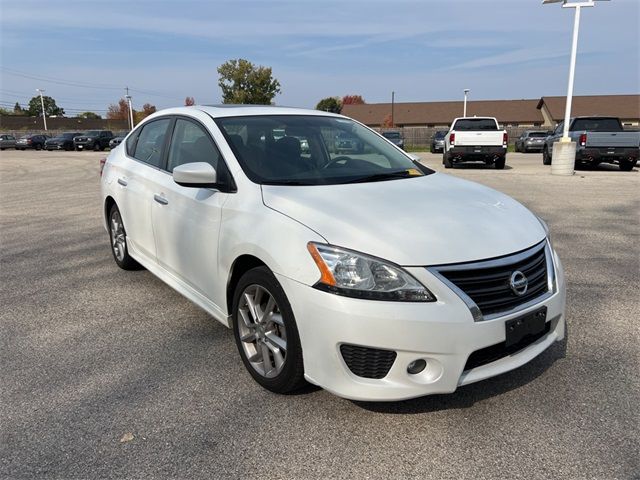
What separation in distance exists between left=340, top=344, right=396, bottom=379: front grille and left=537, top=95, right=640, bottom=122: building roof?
62.7 m

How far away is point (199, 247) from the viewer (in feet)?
11.7

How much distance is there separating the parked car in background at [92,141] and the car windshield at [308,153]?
40468 millimetres

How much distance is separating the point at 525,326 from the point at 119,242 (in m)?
4.18

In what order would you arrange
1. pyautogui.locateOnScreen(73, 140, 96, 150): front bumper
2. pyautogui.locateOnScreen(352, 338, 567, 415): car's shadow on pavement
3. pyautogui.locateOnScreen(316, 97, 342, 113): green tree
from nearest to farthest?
pyautogui.locateOnScreen(352, 338, 567, 415): car's shadow on pavement → pyautogui.locateOnScreen(73, 140, 96, 150): front bumper → pyautogui.locateOnScreen(316, 97, 342, 113): green tree

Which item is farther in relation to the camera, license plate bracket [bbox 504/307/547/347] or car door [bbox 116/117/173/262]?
car door [bbox 116/117/173/262]

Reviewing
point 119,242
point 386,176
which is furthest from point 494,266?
point 119,242

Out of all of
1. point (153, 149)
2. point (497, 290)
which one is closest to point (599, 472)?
point (497, 290)

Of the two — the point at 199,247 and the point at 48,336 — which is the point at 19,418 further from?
the point at 199,247

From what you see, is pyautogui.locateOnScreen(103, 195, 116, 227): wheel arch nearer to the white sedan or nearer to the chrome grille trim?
the white sedan

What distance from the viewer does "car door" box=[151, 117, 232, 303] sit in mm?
3406

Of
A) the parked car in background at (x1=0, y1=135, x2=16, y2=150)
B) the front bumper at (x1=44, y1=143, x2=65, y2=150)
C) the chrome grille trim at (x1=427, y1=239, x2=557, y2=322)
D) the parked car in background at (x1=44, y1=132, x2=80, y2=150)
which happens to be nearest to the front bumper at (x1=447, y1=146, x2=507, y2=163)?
the chrome grille trim at (x1=427, y1=239, x2=557, y2=322)

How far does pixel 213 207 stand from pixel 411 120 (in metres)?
70.1

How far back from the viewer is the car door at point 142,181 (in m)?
4.38

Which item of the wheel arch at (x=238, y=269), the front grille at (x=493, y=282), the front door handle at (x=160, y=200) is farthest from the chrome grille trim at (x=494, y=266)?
the front door handle at (x=160, y=200)
